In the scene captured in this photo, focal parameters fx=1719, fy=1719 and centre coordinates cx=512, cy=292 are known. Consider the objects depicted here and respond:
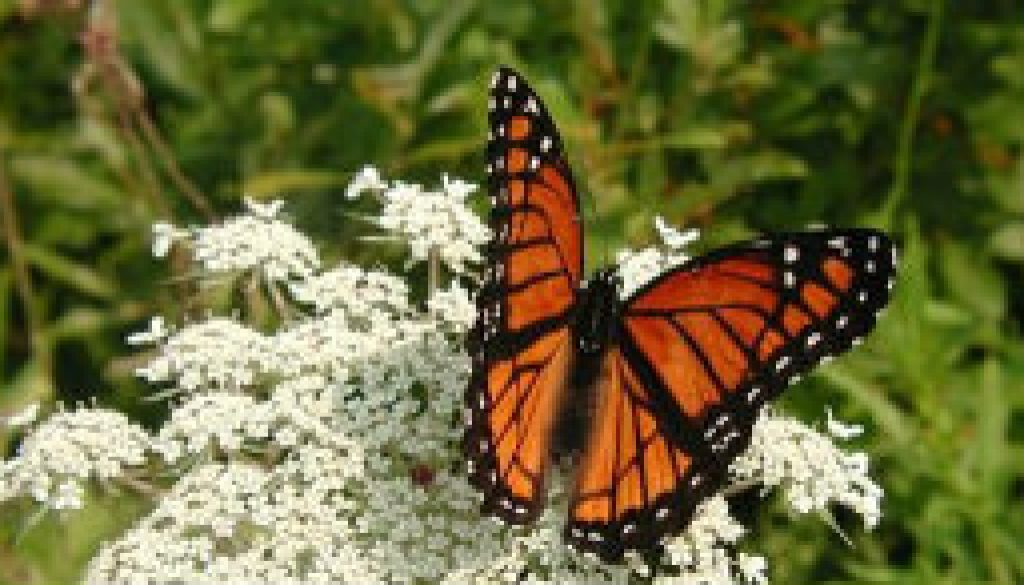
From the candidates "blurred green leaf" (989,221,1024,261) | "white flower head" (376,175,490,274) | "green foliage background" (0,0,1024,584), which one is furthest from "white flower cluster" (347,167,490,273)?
"blurred green leaf" (989,221,1024,261)

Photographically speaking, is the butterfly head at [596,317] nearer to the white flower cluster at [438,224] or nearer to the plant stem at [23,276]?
the white flower cluster at [438,224]

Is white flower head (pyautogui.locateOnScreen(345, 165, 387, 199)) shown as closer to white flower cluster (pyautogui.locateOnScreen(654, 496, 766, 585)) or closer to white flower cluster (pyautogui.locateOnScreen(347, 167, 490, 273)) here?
white flower cluster (pyautogui.locateOnScreen(347, 167, 490, 273))

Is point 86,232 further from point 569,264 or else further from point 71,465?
point 569,264

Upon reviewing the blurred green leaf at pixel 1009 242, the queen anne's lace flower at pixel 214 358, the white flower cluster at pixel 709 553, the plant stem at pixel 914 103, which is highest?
the plant stem at pixel 914 103

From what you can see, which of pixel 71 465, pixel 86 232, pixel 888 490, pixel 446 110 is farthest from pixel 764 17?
pixel 71 465

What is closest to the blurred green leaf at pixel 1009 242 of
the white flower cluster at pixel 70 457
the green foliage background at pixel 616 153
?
the green foliage background at pixel 616 153

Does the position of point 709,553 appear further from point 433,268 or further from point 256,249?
point 256,249

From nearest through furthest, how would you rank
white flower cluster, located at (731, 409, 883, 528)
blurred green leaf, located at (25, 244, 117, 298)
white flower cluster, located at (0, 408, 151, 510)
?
white flower cluster, located at (731, 409, 883, 528) < white flower cluster, located at (0, 408, 151, 510) < blurred green leaf, located at (25, 244, 117, 298)
